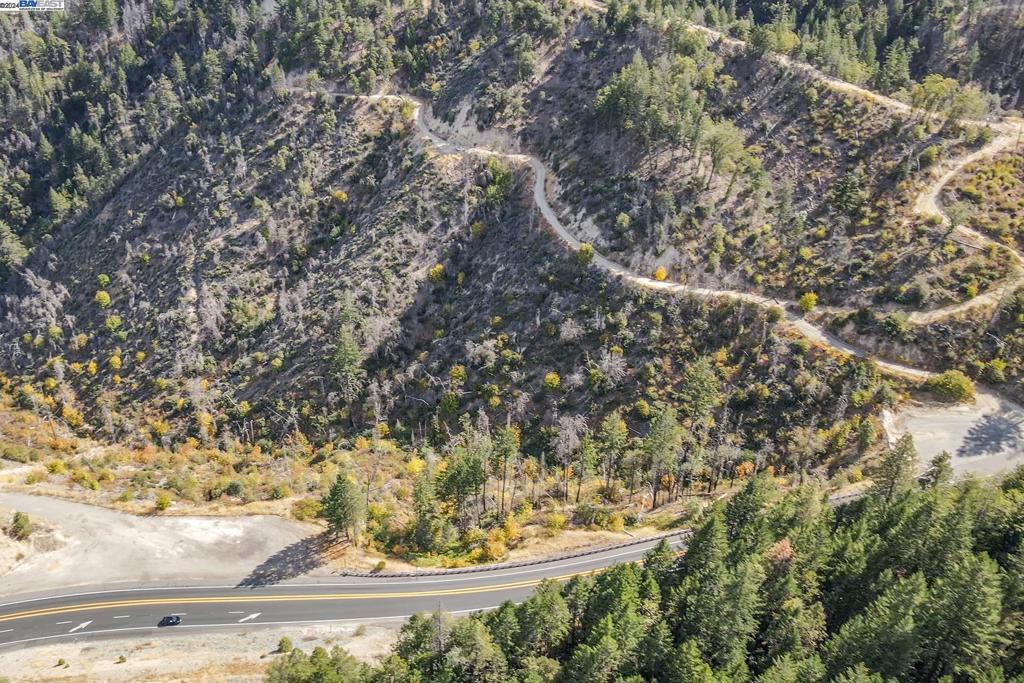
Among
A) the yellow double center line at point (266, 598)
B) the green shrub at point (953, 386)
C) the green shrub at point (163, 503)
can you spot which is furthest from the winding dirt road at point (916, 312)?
the green shrub at point (163, 503)

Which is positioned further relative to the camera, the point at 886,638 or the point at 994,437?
the point at 994,437

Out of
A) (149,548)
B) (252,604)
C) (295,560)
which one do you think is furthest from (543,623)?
(149,548)

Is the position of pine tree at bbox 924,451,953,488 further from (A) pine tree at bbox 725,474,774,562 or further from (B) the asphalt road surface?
(B) the asphalt road surface

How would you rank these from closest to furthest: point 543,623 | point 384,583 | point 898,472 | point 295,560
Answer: point 543,623
point 898,472
point 384,583
point 295,560

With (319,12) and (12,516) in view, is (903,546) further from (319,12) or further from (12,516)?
(319,12)

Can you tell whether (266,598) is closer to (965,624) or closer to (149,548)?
(149,548)

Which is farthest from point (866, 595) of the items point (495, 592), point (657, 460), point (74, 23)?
point (74, 23)

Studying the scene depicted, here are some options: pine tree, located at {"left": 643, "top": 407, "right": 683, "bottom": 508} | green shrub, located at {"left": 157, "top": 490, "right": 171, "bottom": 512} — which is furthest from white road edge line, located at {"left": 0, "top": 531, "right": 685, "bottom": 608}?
green shrub, located at {"left": 157, "top": 490, "right": 171, "bottom": 512}

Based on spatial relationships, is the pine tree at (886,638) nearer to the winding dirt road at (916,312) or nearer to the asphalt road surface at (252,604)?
the asphalt road surface at (252,604)
